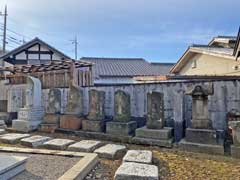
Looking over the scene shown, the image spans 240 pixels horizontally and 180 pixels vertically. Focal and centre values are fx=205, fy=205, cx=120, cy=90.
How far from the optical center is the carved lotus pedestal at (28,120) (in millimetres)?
7402

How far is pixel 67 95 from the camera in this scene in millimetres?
8273

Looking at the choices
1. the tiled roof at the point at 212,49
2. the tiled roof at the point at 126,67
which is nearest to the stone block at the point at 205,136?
the tiled roof at the point at 212,49

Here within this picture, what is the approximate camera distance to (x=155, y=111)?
5.82 meters

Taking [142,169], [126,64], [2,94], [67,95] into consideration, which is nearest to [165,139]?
[142,169]

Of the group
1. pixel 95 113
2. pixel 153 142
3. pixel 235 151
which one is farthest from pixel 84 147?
pixel 235 151

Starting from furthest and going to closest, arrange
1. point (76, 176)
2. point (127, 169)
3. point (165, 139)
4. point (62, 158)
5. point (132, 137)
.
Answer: point (132, 137)
point (165, 139)
point (62, 158)
point (127, 169)
point (76, 176)

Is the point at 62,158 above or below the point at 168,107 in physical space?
below

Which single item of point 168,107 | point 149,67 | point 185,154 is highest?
point 149,67

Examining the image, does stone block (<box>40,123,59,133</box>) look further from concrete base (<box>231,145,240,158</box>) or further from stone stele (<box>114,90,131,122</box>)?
concrete base (<box>231,145,240,158</box>)

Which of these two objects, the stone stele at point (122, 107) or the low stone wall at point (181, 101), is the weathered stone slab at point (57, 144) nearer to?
the stone stele at point (122, 107)

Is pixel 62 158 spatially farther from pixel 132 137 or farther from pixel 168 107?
pixel 168 107

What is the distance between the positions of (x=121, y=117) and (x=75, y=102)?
6.32 ft

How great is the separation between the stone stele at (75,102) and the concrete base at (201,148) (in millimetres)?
3773

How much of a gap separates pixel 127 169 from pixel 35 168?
1588 millimetres
